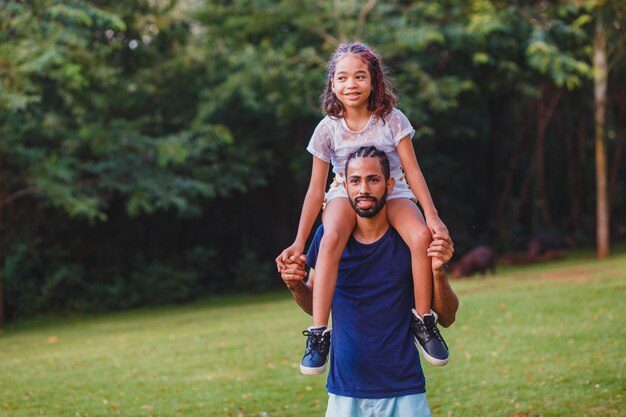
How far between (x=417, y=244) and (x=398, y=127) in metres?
0.51

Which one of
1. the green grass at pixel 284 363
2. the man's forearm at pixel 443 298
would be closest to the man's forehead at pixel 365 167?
the man's forearm at pixel 443 298

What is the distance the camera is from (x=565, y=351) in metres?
8.15

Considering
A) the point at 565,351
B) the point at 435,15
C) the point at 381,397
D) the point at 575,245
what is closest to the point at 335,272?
the point at 381,397

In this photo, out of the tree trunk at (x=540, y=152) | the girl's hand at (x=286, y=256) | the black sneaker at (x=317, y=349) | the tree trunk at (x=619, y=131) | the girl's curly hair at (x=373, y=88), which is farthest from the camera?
the tree trunk at (x=619, y=131)

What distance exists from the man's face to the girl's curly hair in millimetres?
287

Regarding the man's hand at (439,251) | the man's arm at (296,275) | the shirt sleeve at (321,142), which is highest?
the shirt sleeve at (321,142)

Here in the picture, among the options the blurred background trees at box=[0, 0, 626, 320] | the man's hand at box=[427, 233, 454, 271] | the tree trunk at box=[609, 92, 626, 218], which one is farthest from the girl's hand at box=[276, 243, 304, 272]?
the tree trunk at box=[609, 92, 626, 218]

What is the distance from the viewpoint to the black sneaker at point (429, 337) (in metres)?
3.23

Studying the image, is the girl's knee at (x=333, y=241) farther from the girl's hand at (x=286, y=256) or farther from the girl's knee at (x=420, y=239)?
the girl's knee at (x=420, y=239)

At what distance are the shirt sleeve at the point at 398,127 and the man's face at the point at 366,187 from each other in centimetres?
20

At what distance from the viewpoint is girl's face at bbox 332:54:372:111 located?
3.39 meters

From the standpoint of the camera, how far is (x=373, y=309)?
3.24 metres

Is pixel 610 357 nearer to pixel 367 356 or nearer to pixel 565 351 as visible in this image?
pixel 565 351

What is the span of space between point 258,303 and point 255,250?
3742 millimetres
